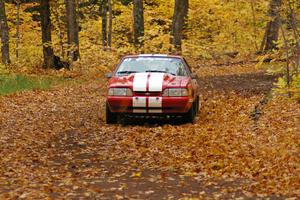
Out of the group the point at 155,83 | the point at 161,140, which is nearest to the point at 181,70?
the point at 155,83

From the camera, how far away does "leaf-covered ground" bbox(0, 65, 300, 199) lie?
22.4 ft

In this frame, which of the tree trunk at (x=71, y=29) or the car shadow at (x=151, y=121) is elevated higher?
the tree trunk at (x=71, y=29)

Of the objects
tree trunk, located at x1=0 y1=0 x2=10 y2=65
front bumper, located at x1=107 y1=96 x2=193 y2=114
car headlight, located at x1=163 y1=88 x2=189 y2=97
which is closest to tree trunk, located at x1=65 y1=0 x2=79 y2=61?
tree trunk, located at x1=0 y1=0 x2=10 y2=65

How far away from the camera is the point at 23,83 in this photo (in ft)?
65.0

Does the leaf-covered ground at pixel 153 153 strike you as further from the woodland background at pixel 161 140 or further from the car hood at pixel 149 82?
the car hood at pixel 149 82

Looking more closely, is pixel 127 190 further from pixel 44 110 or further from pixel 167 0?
pixel 167 0

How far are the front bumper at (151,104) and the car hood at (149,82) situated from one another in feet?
0.72

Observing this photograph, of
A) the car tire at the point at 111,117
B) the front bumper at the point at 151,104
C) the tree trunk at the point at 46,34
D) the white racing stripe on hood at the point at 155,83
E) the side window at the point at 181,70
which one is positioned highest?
the tree trunk at the point at 46,34

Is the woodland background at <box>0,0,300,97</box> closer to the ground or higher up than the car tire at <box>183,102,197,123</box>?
higher up

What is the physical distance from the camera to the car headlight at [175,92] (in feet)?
37.0

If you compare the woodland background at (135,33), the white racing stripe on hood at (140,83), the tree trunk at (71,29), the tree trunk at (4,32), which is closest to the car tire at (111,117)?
Result: the white racing stripe on hood at (140,83)

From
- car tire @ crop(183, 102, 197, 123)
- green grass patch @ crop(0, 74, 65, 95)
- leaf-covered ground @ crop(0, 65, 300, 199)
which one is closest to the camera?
leaf-covered ground @ crop(0, 65, 300, 199)

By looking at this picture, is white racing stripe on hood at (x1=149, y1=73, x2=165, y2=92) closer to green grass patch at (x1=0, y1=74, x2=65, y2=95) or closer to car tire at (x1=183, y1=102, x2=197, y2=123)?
car tire at (x1=183, y1=102, x2=197, y2=123)

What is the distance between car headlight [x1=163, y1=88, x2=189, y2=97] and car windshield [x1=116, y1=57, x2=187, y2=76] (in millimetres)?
1052
